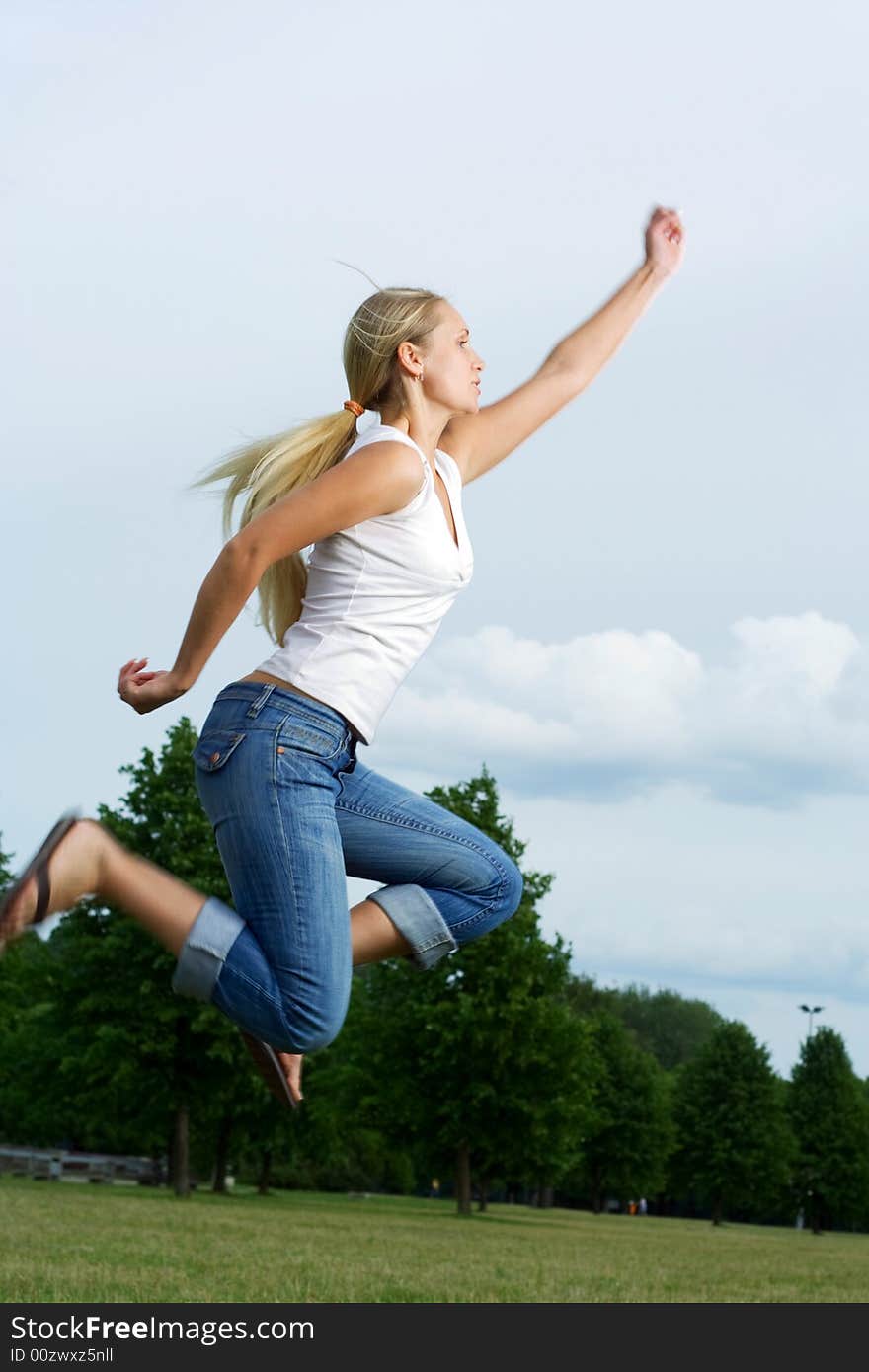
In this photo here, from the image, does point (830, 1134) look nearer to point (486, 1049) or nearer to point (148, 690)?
point (486, 1049)

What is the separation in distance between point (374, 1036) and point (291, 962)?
36.9 m

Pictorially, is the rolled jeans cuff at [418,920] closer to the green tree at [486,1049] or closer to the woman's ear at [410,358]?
the woman's ear at [410,358]

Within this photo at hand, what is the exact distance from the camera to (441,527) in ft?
15.2

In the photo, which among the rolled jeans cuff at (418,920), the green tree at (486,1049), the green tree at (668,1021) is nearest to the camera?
the rolled jeans cuff at (418,920)

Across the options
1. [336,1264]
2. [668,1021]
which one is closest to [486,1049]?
[336,1264]

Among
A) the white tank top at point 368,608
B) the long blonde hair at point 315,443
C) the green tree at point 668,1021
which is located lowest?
the white tank top at point 368,608

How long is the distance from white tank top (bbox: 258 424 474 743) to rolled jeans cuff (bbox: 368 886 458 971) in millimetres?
584

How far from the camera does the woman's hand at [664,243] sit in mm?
5586

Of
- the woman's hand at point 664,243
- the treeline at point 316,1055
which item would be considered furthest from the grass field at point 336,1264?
the woman's hand at point 664,243

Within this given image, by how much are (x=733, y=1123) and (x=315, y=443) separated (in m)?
66.0

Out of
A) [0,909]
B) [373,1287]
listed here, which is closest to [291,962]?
[0,909]

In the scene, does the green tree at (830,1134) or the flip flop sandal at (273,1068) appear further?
the green tree at (830,1134)

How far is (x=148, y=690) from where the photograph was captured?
4.40 metres

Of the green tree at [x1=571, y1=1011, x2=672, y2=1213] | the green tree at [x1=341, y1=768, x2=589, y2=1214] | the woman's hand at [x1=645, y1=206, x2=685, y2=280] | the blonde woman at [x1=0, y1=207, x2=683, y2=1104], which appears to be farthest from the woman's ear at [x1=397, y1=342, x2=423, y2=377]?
the green tree at [x1=571, y1=1011, x2=672, y2=1213]
